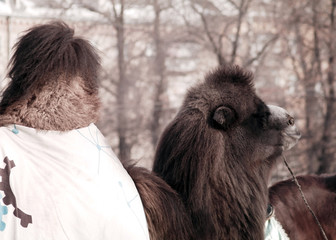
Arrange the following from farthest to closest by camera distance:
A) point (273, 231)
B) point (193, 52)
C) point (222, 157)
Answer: point (193, 52) → point (273, 231) → point (222, 157)

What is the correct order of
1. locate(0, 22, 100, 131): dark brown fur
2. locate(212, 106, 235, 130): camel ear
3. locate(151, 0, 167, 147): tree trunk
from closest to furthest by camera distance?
locate(0, 22, 100, 131): dark brown fur, locate(212, 106, 235, 130): camel ear, locate(151, 0, 167, 147): tree trunk

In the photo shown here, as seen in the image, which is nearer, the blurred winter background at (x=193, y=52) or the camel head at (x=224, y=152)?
the camel head at (x=224, y=152)

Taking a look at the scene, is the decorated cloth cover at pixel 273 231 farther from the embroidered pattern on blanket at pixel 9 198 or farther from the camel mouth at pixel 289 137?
the embroidered pattern on blanket at pixel 9 198

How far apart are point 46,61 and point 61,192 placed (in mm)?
765

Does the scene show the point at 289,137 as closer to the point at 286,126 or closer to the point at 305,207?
the point at 286,126

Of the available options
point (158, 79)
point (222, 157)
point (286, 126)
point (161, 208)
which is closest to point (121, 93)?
point (158, 79)

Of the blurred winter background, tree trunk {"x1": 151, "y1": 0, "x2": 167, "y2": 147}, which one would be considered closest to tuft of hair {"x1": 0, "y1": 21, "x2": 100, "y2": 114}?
the blurred winter background

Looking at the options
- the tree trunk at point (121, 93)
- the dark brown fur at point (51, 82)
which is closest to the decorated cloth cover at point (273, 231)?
the dark brown fur at point (51, 82)

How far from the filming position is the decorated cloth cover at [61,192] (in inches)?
108

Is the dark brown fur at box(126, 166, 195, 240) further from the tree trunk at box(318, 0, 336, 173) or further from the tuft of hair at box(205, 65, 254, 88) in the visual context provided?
the tree trunk at box(318, 0, 336, 173)

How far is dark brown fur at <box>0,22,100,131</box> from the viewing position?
119 inches

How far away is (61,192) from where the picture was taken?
2830 mm

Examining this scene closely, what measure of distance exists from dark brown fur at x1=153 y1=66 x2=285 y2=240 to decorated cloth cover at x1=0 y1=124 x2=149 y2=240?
0.46 metres

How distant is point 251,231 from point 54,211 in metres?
1.30
